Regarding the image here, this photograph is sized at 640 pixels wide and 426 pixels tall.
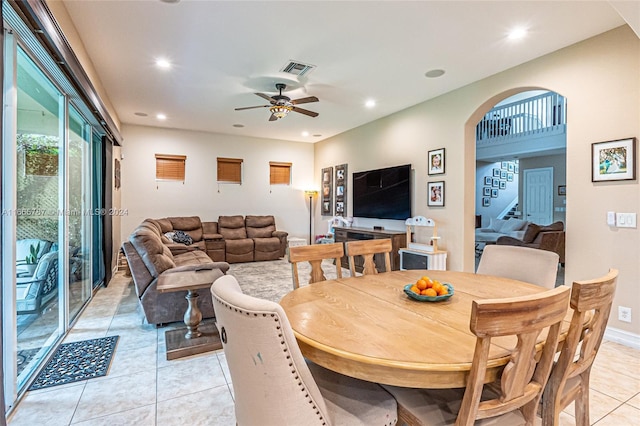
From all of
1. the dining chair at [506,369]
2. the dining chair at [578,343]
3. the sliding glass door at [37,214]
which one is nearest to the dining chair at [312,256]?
the dining chair at [506,369]

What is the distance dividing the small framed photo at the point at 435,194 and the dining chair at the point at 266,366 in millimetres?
3797

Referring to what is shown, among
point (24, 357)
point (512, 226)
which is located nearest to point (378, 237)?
point (24, 357)

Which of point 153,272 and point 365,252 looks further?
point 153,272

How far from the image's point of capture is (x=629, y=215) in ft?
8.98

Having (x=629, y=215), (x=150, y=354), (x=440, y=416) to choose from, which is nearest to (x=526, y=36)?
(x=629, y=215)

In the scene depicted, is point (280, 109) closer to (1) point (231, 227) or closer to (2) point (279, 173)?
(1) point (231, 227)

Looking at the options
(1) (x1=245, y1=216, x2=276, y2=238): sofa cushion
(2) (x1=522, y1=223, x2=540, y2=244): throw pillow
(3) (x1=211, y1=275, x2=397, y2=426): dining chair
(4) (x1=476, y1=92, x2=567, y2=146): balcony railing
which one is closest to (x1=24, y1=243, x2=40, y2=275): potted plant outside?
(3) (x1=211, y1=275, x2=397, y2=426): dining chair

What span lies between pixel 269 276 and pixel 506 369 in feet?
15.1

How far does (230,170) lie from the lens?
23.9 feet

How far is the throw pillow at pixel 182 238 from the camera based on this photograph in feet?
19.4

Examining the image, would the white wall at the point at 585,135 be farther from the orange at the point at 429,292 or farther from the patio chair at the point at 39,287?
the patio chair at the point at 39,287

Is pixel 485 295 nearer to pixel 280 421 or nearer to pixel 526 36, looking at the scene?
pixel 280 421

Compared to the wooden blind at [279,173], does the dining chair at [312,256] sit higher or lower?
lower

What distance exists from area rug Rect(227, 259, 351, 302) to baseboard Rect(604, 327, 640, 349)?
3243 millimetres
